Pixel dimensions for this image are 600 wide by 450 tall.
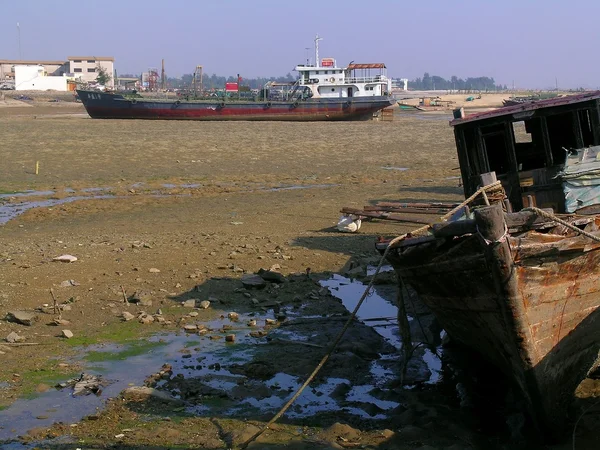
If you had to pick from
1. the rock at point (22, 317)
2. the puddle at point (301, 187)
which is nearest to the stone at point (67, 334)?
the rock at point (22, 317)

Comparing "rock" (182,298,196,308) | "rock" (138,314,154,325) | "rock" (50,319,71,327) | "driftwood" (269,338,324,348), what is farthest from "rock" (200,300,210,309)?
"rock" (50,319,71,327)

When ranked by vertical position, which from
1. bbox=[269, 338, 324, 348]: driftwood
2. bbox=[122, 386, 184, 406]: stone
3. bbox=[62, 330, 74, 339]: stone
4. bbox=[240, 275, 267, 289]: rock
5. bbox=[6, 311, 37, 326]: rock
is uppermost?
bbox=[240, 275, 267, 289]: rock

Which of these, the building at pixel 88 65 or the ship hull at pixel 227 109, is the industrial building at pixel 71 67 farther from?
the ship hull at pixel 227 109

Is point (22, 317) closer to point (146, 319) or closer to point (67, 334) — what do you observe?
point (67, 334)

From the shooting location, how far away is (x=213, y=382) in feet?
26.5

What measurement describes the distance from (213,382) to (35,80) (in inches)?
4198

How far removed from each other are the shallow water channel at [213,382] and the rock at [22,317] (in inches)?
41.8

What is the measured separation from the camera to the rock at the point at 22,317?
9562mm

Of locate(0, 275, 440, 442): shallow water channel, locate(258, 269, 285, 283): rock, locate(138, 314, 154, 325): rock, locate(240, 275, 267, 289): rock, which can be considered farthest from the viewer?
locate(258, 269, 285, 283): rock

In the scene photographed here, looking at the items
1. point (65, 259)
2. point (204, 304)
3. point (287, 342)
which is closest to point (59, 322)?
point (204, 304)

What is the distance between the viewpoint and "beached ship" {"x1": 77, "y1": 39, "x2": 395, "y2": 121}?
171ft

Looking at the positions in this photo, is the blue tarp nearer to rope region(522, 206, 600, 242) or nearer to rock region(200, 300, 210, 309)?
rope region(522, 206, 600, 242)

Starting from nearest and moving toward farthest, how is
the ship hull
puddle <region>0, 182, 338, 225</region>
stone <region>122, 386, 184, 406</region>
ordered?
stone <region>122, 386, 184, 406</region>, puddle <region>0, 182, 338, 225</region>, the ship hull

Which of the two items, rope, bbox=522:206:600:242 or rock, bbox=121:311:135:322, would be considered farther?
rock, bbox=121:311:135:322
